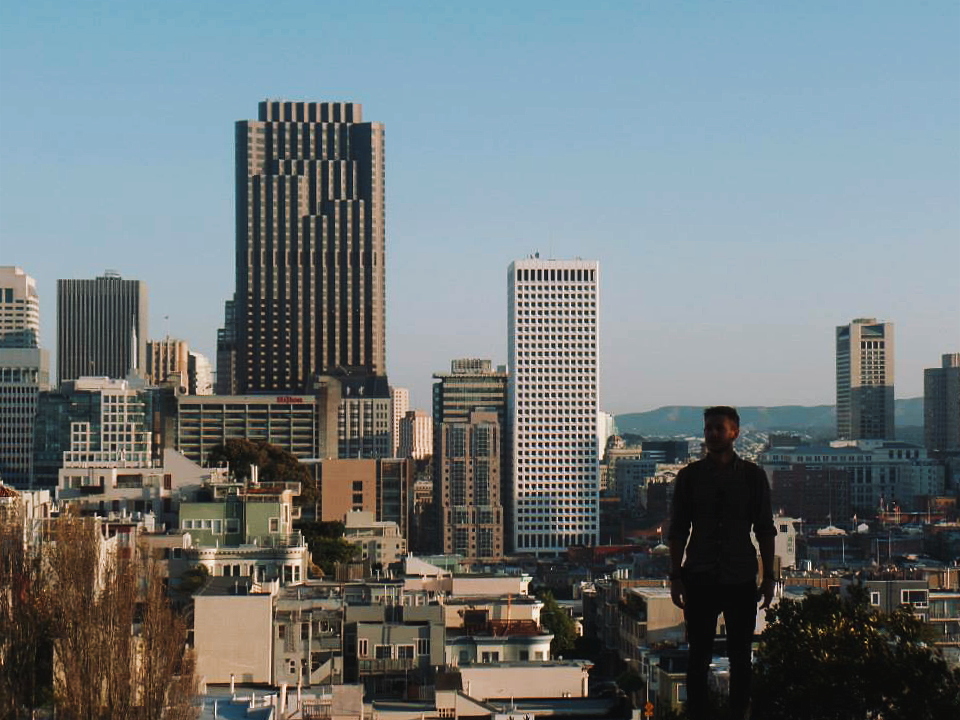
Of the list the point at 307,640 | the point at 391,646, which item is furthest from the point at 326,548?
the point at 307,640

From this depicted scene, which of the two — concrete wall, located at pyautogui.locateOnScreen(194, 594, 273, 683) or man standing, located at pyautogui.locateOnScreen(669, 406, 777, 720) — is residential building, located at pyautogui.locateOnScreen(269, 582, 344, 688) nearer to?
concrete wall, located at pyautogui.locateOnScreen(194, 594, 273, 683)

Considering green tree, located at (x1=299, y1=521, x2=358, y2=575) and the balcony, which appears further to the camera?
green tree, located at (x1=299, y1=521, x2=358, y2=575)

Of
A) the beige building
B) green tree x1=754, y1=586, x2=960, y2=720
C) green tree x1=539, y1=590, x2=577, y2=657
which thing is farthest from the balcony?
green tree x1=754, y1=586, x2=960, y2=720

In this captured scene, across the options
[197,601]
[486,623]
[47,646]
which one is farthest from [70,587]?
[486,623]

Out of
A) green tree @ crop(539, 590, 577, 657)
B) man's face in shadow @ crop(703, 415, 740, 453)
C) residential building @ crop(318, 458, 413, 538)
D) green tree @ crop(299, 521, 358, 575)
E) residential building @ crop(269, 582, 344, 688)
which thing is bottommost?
green tree @ crop(539, 590, 577, 657)

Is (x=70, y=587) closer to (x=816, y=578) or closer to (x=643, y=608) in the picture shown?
(x=643, y=608)

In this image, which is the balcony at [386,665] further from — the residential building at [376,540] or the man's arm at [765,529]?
the residential building at [376,540]
